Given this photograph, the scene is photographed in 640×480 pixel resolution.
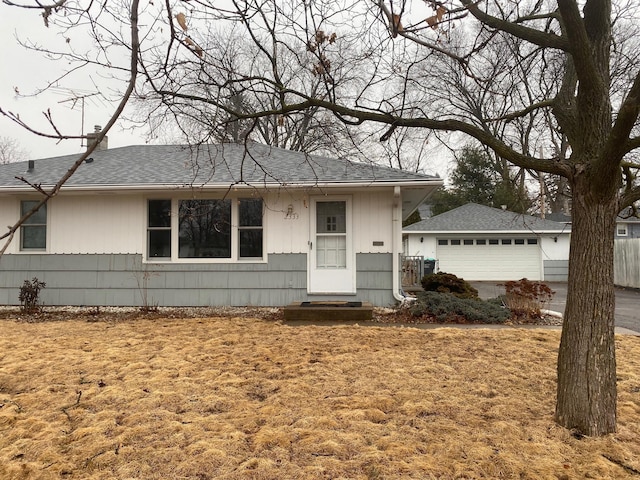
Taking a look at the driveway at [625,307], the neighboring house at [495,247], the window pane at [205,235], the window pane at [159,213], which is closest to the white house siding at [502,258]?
the neighboring house at [495,247]

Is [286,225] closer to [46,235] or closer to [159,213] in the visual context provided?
[159,213]

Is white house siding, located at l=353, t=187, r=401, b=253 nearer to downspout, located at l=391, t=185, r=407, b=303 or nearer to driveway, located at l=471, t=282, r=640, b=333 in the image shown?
downspout, located at l=391, t=185, r=407, b=303

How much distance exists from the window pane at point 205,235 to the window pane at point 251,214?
0.27m

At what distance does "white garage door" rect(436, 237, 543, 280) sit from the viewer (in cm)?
1888

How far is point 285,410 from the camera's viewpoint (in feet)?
11.0

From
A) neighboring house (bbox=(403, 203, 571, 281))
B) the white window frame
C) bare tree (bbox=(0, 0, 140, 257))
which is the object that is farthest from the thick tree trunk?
neighboring house (bbox=(403, 203, 571, 281))

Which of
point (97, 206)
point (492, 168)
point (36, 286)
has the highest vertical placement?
point (492, 168)

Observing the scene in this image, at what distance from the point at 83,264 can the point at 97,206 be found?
4.08 feet

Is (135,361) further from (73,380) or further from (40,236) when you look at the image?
(40,236)

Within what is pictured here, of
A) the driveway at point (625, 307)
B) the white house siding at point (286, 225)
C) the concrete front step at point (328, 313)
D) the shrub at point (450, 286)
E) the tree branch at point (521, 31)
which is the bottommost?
the driveway at point (625, 307)

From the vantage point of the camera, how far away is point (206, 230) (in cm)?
892

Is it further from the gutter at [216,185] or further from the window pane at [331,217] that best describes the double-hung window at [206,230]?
the window pane at [331,217]

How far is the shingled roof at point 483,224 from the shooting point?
1866 centimetres

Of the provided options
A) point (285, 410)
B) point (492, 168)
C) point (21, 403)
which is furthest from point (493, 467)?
point (492, 168)
